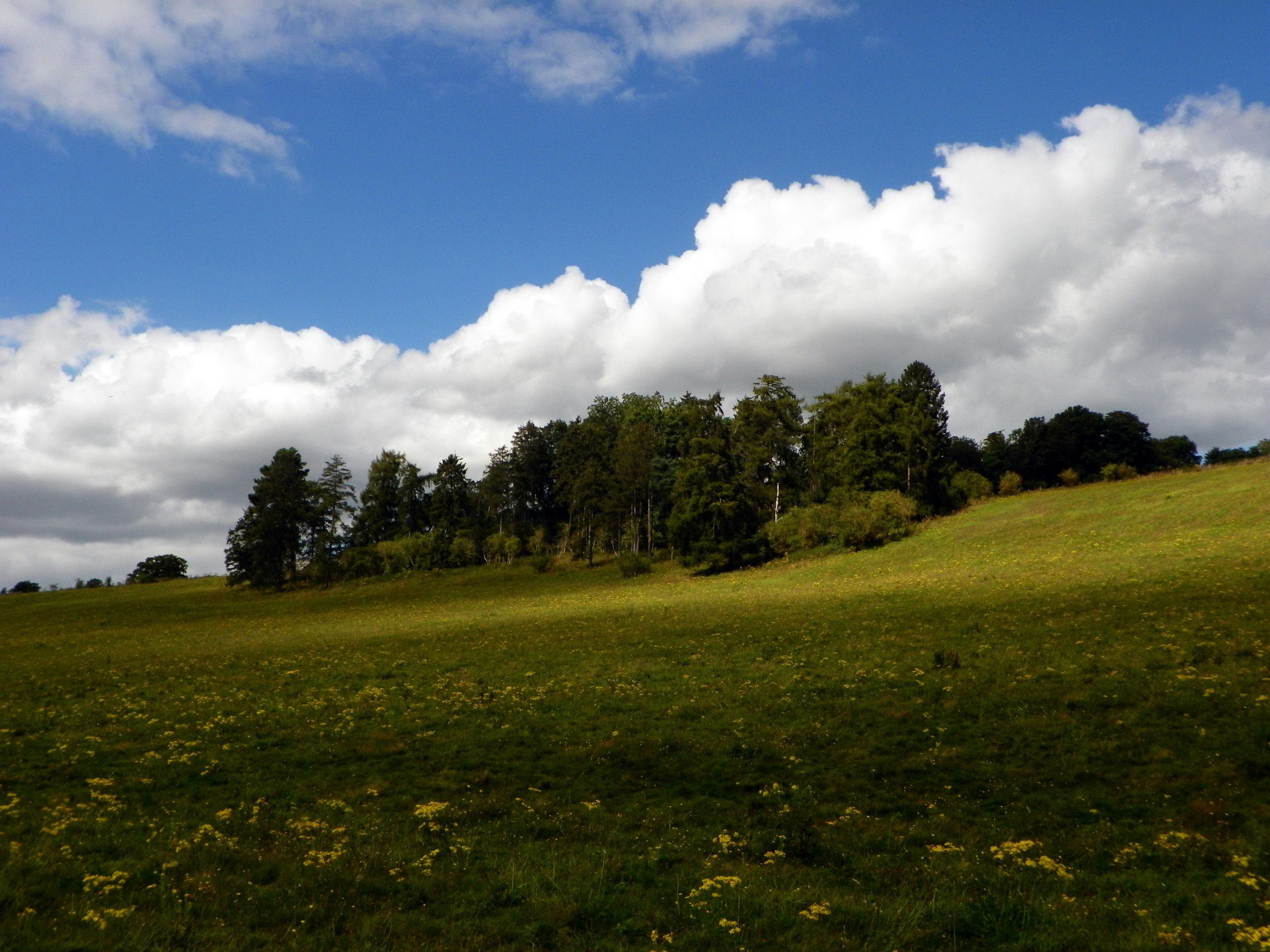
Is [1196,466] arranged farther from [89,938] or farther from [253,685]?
[89,938]

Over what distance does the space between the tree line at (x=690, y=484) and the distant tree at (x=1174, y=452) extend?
53 centimetres

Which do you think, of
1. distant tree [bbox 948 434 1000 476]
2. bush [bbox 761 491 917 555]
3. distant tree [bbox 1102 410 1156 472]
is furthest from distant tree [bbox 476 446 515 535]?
distant tree [bbox 1102 410 1156 472]

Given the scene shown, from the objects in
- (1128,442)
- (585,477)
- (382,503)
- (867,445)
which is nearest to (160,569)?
(382,503)

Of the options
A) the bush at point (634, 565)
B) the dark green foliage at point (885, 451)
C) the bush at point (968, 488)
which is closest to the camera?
the dark green foliage at point (885, 451)

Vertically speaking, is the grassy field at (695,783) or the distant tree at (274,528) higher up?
the distant tree at (274,528)

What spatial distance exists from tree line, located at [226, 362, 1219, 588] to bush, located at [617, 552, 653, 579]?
548 millimetres

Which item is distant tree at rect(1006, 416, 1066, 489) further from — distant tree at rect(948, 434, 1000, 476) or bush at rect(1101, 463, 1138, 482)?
bush at rect(1101, 463, 1138, 482)

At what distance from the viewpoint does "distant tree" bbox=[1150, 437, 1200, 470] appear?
119812mm

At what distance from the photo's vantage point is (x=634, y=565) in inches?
3376

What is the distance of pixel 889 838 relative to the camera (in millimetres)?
14797

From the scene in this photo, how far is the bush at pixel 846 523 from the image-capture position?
7244 centimetres

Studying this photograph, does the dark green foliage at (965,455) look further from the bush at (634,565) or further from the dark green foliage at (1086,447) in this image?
the bush at (634,565)

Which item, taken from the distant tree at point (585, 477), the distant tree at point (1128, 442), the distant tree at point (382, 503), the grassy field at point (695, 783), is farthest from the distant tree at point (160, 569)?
the distant tree at point (1128, 442)

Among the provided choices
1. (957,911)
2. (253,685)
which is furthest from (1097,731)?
(253,685)
